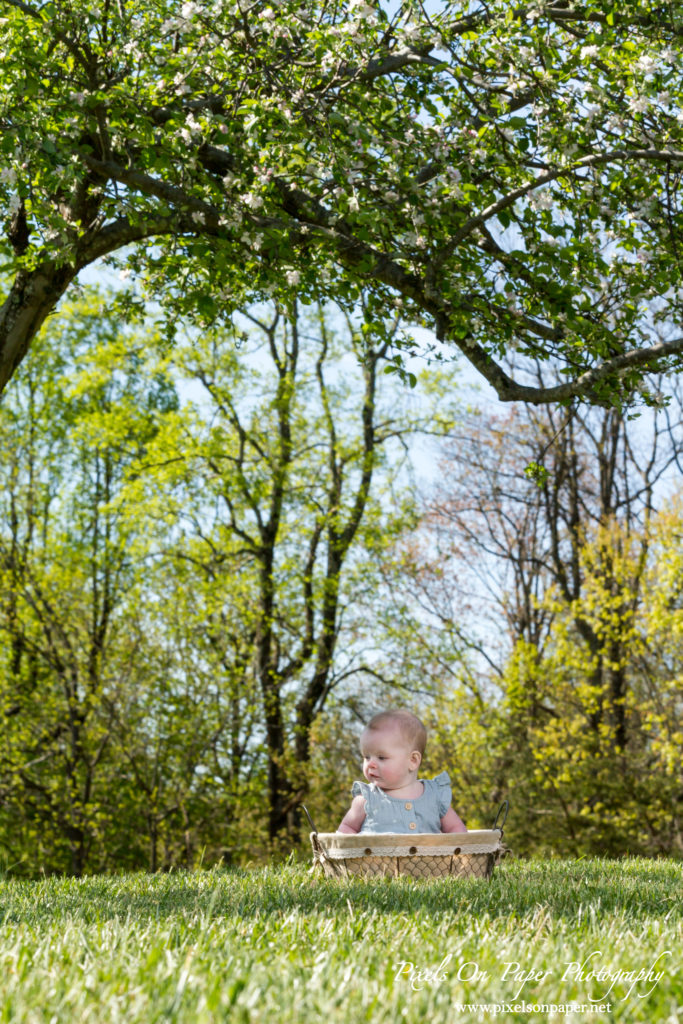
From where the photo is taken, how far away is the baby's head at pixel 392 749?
4434 millimetres

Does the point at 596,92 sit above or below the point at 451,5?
below

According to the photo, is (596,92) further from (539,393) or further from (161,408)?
(161,408)

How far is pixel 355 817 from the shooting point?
14.9ft

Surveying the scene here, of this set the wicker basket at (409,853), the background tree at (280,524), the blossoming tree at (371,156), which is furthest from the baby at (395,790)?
the background tree at (280,524)

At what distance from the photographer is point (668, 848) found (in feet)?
38.0

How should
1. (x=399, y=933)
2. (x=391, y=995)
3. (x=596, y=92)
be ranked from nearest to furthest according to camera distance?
(x=391, y=995), (x=399, y=933), (x=596, y=92)

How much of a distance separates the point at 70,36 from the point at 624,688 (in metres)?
11.6

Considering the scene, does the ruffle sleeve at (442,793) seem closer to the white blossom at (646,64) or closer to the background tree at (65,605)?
the white blossom at (646,64)

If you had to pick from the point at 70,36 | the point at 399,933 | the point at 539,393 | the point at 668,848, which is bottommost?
the point at 668,848

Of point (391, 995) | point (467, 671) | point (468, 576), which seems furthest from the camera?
point (468, 576)

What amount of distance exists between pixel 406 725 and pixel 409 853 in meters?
0.71

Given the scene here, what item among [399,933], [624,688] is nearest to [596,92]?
[399,933]

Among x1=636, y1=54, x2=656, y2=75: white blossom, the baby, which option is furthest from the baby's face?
x1=636, y1=54, x2=656, y2=75: white blossom

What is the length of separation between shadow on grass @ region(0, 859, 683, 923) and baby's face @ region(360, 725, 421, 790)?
1.73ft
